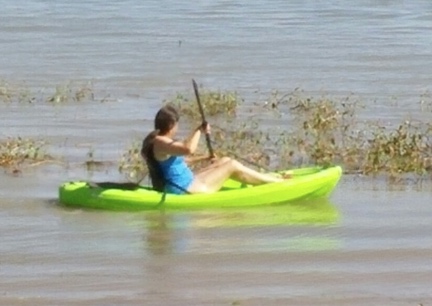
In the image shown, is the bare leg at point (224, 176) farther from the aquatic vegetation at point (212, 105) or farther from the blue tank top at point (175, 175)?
the aquatic vegetation at point (212, 105)

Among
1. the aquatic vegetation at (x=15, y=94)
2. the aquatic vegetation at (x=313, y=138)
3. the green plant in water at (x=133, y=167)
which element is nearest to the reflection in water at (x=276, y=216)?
the aquatic vegetation at (x=313, y=138)

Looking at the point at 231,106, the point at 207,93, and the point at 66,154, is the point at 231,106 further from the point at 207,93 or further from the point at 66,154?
the point at 66,154

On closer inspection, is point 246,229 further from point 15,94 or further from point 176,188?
point 15,94

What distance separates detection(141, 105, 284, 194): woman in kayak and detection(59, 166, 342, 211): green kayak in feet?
0.36

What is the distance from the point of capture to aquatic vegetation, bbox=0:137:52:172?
13.3 meters

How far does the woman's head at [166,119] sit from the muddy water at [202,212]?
0.81 meters

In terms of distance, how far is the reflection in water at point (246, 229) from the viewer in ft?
33.7

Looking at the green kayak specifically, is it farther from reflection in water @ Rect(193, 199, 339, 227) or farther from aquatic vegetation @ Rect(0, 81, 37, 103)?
aquatic vegetation @ Rect(0, 81, 37, 103)

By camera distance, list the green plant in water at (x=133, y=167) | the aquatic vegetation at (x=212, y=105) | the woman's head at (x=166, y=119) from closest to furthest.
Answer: the woman's head at (x=166, y=119), the green plant in water at (x=133, y=167), the aquatic vegetation at (x=212, y=105)

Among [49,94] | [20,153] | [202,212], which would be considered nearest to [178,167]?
[202,212]

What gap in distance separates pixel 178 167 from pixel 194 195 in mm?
381

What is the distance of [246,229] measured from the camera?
10.9 m

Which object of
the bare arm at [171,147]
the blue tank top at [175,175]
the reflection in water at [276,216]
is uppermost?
the bare arm at [171,147]

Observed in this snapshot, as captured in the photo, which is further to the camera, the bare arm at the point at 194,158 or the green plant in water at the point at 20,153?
the green plant in water at the point at 20,153
